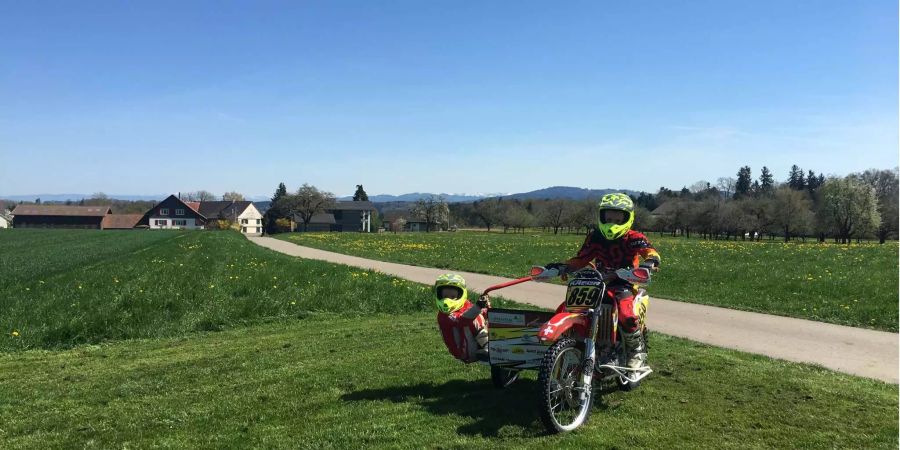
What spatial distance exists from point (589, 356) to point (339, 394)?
2.62m

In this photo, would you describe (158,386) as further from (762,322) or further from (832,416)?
(762,322)

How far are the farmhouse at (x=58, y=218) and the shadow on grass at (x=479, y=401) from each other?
5150 inches

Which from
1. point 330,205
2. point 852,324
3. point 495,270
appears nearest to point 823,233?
point 495,270

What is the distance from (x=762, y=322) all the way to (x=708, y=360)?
4.53 metres

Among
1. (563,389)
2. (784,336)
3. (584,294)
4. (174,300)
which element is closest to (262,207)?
(174,300)

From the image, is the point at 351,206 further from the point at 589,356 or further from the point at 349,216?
the point at 589,356

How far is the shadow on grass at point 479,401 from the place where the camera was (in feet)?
16.1

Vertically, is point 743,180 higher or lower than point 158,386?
higher

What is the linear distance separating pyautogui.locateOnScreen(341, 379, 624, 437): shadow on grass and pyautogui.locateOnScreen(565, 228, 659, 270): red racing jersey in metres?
1.34

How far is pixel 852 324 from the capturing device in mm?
10383

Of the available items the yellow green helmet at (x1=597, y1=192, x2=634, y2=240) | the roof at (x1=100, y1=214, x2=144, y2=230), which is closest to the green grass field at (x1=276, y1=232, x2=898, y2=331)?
the yellow green helmet at (x1=597, y1=192, x2=634, y2=240)

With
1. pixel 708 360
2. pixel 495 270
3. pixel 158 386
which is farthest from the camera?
pixel 495 270

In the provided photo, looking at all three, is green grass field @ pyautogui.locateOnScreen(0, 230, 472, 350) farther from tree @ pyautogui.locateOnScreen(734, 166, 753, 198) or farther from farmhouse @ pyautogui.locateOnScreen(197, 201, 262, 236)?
tree @ pyautogui.locateOnScreen(734, 166, 753, 198)

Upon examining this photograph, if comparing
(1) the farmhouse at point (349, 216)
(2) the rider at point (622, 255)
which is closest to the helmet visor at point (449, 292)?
(2) the rider at point (622, 255)
